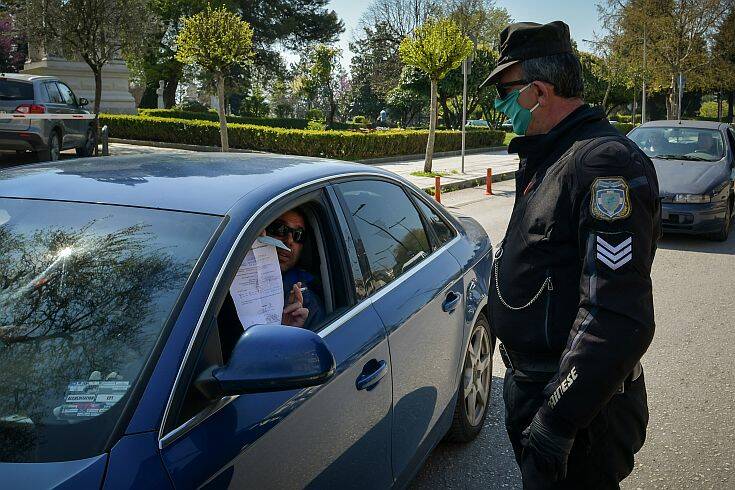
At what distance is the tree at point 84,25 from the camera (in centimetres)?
1959

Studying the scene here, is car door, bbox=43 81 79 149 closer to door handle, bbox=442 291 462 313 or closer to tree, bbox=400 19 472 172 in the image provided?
tree, bbox=400 19 472 172

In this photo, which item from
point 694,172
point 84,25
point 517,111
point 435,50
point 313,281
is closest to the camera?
point 517,111

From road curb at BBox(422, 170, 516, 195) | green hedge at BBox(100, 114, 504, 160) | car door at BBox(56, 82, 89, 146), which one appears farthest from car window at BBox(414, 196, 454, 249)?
green hedge at BBox(100, 114, 504, 160)

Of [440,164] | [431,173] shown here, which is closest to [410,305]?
[431,173]

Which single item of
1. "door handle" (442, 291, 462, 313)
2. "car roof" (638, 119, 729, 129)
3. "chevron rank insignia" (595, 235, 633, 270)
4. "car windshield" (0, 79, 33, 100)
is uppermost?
"car windshield" (0, 79, 33, 100)

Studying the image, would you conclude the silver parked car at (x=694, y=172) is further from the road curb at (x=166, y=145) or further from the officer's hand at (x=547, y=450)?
the road curb at (x=166, y=145)

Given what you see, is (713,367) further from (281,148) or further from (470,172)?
(281,148)

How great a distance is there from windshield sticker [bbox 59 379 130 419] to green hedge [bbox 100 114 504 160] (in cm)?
1912

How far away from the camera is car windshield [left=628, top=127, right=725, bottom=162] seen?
439 inches

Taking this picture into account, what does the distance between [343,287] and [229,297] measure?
52cm

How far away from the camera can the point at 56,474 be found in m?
1.63

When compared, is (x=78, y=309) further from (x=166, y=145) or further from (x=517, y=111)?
(x=166, y=145)

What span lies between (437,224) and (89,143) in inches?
652

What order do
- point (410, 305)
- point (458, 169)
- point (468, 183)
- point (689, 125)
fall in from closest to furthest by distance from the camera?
1. point (410, 305)
2. point (689, 125)
3. point (468, 183)
4. point (458, 169)
